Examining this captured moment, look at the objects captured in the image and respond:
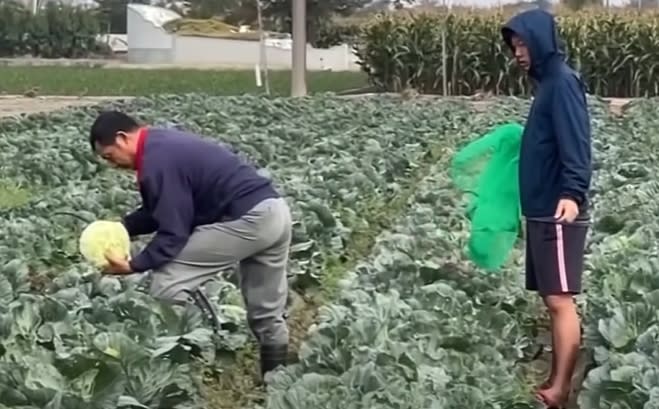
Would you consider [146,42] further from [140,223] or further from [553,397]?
[553,397]

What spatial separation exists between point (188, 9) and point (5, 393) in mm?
79325

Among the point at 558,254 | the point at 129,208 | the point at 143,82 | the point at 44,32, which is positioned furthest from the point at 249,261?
the point at 44,32

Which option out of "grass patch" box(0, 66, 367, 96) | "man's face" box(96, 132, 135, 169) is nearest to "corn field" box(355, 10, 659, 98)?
"grass patch" box(0, 66, 367, 96)

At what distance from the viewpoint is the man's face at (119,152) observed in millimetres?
5340

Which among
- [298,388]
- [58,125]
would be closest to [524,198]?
[298,388]

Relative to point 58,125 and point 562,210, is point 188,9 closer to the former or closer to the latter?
point 58,125

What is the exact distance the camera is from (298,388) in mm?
5176

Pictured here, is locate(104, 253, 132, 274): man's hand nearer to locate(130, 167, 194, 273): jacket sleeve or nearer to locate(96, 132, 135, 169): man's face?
locate(130, 167, 194, 273): jacket sleeve

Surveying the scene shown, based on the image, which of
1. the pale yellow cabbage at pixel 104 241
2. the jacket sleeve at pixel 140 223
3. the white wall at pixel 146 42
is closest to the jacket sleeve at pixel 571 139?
the jacket sleeve at pixel 140 223

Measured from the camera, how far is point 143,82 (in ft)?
117

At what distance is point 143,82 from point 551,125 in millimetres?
30583

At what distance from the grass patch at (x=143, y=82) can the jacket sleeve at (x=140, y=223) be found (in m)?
22.4

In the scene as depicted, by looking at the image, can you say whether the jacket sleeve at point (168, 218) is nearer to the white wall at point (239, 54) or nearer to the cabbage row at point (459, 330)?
the cabbage row at point (459, 330)

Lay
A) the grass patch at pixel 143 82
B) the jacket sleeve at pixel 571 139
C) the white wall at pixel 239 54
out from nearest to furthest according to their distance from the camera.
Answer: the jacket sleeve at pixel 571 139 < the grass patch at pixel 143 82 < the white wall at pixel 239 54
